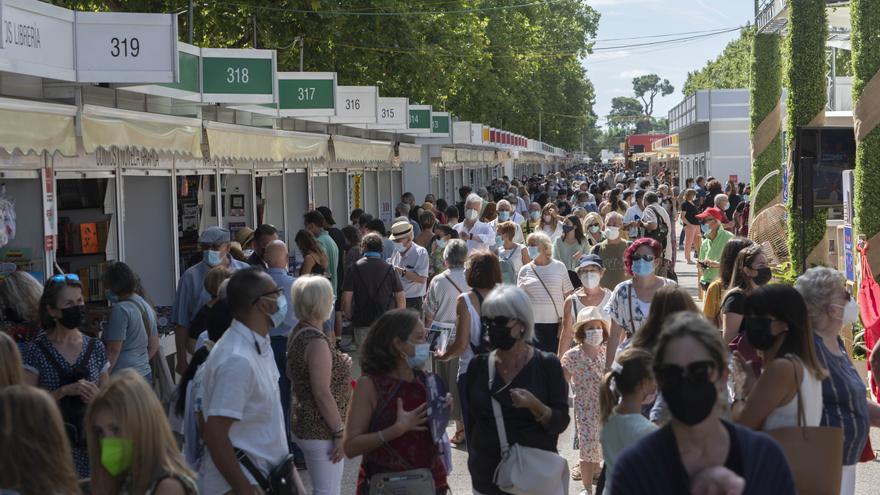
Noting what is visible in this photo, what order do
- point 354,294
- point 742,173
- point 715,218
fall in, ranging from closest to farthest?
point 354,294
point 715,218
point 742,173

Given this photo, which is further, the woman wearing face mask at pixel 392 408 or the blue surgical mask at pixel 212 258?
the blue surgical mask at pixel 212 258

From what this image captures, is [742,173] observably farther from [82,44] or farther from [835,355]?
[835,355]

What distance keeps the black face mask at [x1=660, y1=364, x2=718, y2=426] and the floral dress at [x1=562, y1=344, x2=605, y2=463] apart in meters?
4.94

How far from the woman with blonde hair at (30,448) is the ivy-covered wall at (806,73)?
1312 cm

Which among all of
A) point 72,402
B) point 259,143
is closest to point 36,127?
point 72,402

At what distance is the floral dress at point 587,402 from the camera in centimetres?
819

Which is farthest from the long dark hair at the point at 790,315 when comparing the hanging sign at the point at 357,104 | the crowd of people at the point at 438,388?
the hanging sign at the point at 357,104

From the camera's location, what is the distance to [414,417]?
207 inches

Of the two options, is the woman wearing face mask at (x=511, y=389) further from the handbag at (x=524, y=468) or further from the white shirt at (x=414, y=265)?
the white shirt at (x=414, y=265)

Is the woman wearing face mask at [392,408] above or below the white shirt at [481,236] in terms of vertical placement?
below

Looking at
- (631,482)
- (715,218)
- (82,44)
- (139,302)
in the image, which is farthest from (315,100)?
(631,482)

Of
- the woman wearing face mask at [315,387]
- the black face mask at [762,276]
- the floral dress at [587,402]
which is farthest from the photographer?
the floral dress at [587,402]

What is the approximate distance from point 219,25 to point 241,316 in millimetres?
17789

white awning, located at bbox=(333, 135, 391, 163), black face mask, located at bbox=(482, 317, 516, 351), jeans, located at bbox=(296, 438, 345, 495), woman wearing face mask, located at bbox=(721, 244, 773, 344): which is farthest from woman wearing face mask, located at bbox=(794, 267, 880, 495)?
white awning, located at bbox=(333, 135, 391, 163)
